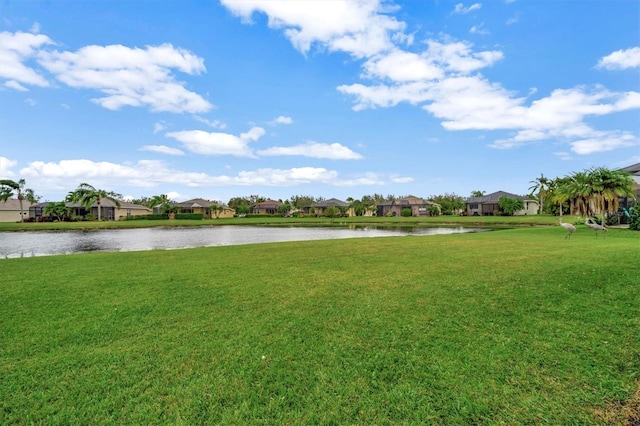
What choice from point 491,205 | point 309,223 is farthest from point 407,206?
point 309,223

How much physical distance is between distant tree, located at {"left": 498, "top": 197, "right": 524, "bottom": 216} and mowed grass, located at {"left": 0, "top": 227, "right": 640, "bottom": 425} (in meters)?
68.2

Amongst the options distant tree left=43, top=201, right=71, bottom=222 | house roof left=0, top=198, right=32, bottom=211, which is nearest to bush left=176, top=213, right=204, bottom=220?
distant tree left=43, top=201, right=71, bottom=222

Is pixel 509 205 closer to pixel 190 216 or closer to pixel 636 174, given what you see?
pixel 636 174

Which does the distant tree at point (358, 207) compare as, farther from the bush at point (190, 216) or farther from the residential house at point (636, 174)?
the residential house at point (636, 174)

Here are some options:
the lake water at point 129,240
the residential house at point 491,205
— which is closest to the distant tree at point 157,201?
the lake water at point 129,240

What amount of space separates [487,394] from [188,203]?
87.0 meters

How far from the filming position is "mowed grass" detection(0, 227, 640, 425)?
129 inches

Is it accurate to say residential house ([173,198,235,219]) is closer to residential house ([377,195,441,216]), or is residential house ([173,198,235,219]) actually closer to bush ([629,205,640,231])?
residential house ([377,195,441,216])

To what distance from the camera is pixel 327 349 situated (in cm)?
441

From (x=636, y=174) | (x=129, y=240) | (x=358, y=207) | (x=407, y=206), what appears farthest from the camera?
(x=407, y=206)

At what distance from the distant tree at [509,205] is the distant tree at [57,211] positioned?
84.7m

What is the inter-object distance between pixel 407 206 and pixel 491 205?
18802 mm

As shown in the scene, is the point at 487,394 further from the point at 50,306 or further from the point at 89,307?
the point at 50,306

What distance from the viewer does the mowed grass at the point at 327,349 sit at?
10.8 feet
